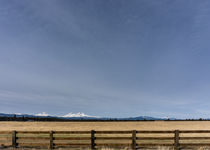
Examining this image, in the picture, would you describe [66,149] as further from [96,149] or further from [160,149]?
[160,149]

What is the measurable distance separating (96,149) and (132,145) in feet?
9.40

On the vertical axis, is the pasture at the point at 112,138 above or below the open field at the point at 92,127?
above

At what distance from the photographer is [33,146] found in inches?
653

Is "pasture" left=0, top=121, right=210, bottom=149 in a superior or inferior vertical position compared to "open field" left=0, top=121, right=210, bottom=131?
superior

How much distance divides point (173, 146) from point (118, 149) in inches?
175

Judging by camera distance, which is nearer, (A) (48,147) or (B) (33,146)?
(A) (48,147)

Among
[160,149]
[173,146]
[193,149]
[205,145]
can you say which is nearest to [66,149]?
[160,149]

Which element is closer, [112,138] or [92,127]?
[112,138]

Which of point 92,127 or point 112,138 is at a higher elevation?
point 112,138

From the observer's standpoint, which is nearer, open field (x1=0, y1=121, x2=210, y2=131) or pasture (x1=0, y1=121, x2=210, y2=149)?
pasture (x1=0, y1=121, x2=210, y2=149)

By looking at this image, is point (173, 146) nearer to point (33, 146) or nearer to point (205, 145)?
point (205, 145)

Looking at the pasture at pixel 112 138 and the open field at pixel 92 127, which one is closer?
the pasture at pixel 112 138

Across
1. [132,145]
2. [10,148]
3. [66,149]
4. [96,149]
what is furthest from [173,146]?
[10,148]

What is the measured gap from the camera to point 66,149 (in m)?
15.3
